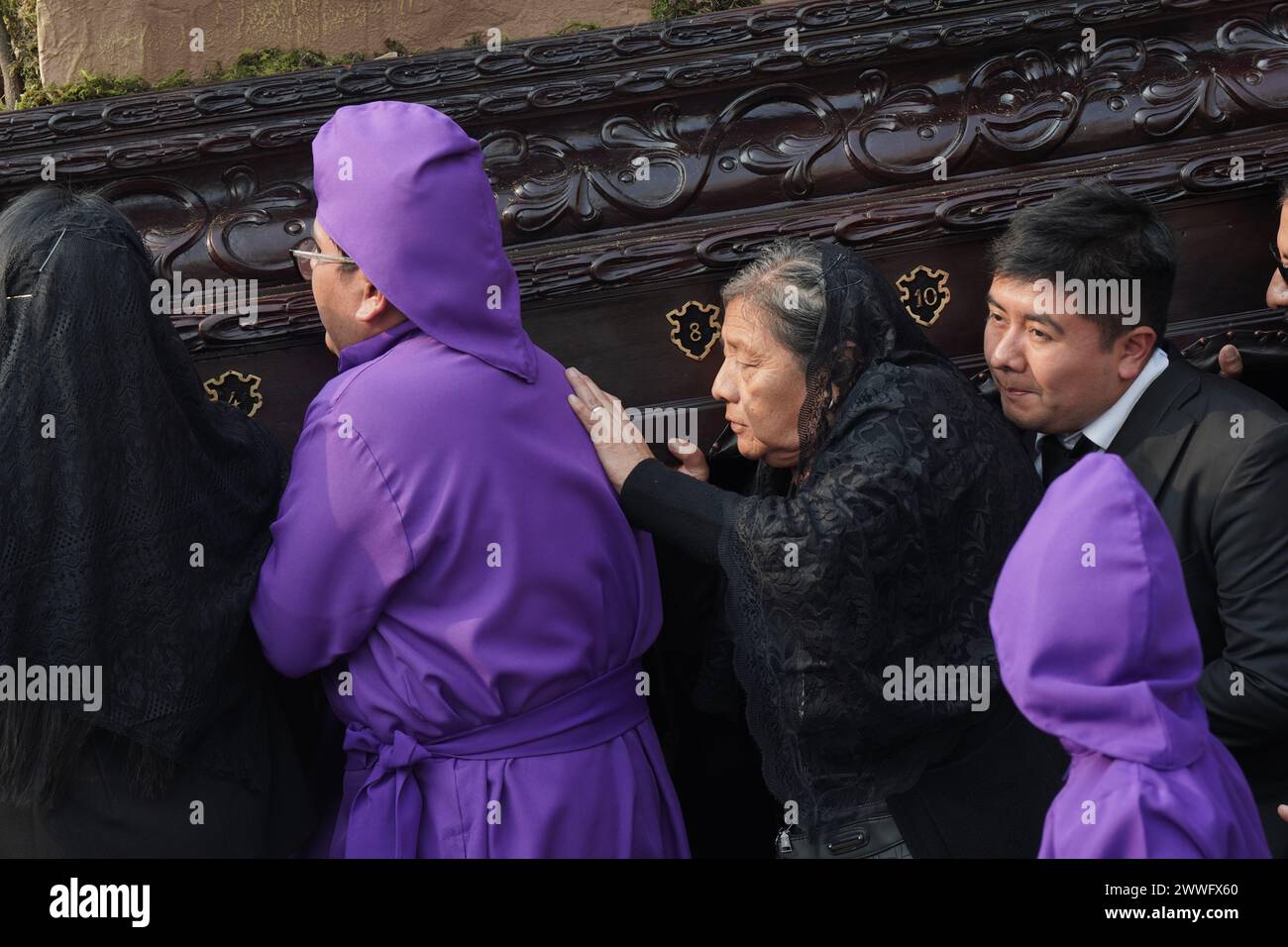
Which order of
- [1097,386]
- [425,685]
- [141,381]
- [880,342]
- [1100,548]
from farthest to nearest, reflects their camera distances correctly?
[1097,386] → [880,342] → [425,685] → [141,381] → [1100,548]

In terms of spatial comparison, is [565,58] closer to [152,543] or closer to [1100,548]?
[152,543]

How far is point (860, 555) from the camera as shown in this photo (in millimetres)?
2451

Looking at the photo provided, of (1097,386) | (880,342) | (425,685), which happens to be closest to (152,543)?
(425,685)

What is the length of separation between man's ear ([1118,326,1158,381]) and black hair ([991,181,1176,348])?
2 cm

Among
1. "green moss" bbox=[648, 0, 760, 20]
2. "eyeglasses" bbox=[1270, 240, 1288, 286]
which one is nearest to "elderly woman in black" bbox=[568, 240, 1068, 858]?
"eyeglasses" bbox=[1270, 240, 1288, 286]

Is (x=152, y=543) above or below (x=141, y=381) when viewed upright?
below

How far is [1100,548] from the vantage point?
196 centimetres

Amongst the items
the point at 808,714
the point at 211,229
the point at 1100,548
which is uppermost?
the point at 211,229

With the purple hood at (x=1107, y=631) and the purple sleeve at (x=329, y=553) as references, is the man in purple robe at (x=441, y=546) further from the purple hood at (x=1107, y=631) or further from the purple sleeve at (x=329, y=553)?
the purple hood at (x=1107, y=631)

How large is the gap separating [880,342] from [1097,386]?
490 mm

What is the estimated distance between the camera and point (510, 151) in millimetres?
3287

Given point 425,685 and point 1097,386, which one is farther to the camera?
point 1097,386

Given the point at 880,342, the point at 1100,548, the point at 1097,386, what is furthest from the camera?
the point at 1097,386

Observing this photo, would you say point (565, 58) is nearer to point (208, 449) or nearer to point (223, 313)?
point (223, 313)
